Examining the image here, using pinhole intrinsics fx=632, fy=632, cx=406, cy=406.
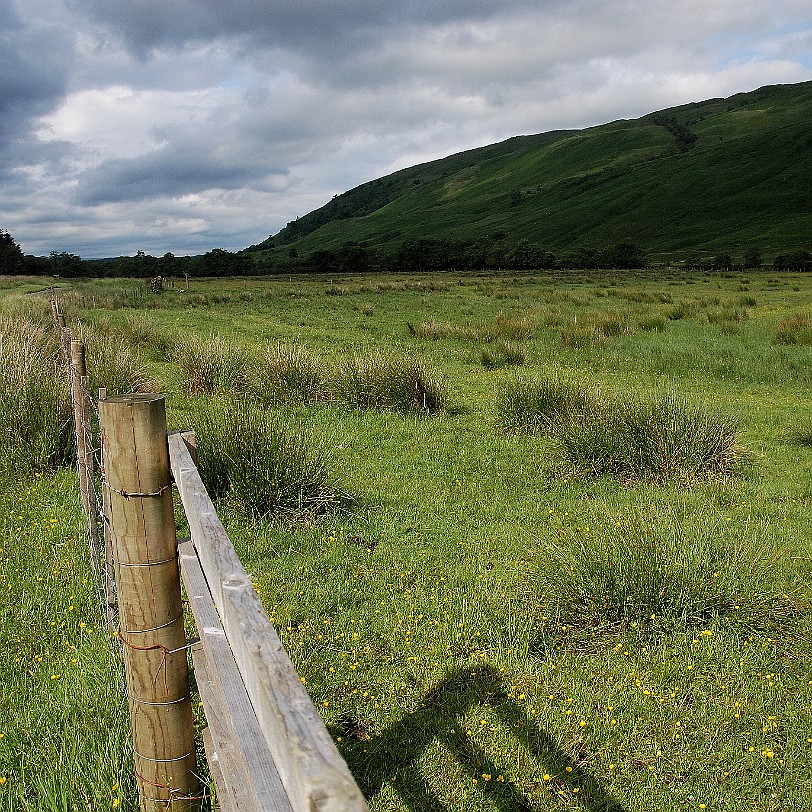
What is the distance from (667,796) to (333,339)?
1588cm

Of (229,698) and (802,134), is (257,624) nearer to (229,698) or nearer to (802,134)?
(229,698)

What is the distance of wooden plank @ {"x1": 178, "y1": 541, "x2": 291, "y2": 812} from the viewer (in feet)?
5.09

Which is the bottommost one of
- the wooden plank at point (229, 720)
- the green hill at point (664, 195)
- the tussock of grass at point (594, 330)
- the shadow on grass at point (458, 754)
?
the shadow on grass at point (458, 754)

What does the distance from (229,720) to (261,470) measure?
415cm

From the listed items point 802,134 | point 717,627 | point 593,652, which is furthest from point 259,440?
point 802,134

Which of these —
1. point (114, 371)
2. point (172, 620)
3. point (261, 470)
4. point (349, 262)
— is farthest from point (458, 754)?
point (349, 262)

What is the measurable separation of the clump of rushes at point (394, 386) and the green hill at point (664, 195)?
95.4 meters

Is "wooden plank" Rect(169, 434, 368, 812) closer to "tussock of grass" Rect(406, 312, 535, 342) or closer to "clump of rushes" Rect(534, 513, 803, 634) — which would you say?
"clump of rushes" Rect(534, 513, 803, 634)

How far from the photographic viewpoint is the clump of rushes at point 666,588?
4.30m

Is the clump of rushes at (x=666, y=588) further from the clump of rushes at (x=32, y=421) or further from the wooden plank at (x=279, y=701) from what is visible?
the clump of rushes at (x=32, y=421)

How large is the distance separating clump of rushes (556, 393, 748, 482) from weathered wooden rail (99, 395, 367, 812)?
5.56 metres

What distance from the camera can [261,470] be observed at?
591 centimetres

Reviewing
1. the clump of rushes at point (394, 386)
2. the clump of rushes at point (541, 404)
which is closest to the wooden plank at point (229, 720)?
the clump of rushes at point (541, 404)

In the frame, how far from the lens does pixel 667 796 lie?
3004mm
